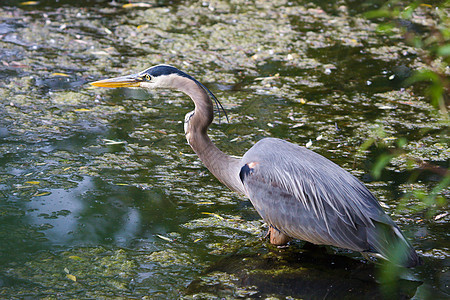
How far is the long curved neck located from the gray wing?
0.55 ft

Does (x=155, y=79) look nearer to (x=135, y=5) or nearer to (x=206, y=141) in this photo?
(x=206, y=141)

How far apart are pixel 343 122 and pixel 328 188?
7.19 feet

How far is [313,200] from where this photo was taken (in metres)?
3.46

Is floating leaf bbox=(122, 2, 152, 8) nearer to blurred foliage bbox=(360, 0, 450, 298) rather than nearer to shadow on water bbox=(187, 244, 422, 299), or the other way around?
blurred foliage bbox=(360, 0, 450, 298)

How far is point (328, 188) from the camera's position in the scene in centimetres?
346

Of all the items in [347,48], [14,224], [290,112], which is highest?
[347,48]

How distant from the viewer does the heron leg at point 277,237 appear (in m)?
3.62

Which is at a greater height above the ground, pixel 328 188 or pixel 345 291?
pixel 328 188

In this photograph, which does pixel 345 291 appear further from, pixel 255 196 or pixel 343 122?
pixel 343 122

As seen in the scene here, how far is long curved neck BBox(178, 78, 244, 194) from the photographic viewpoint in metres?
3.82

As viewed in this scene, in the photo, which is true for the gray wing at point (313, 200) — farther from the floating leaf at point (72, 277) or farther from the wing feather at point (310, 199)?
the floating leaf at point (72, 277)

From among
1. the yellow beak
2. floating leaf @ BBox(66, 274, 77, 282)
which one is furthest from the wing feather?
floating leaf @ BBox(66, 274, 77, 282)

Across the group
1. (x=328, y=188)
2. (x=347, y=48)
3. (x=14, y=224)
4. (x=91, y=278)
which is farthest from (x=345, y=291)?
(x=347, y=48)

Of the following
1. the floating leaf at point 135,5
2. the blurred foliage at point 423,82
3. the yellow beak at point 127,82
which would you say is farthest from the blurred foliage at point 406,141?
the floating leaf at point 135,5
